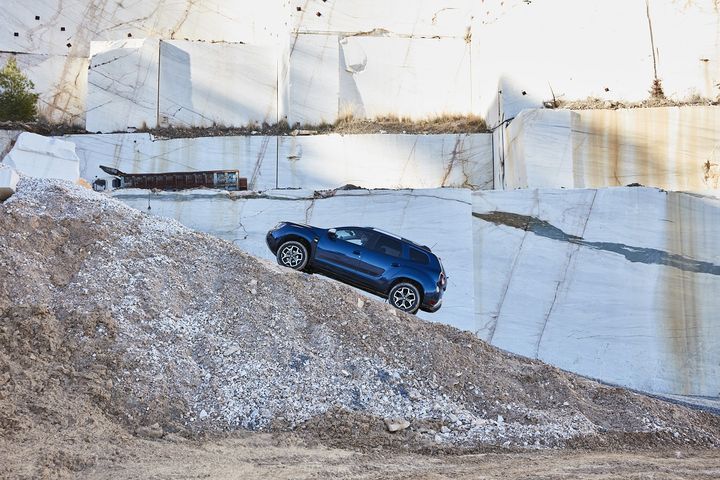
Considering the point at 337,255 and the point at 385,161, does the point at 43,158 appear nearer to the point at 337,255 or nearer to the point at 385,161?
the point at 337,255

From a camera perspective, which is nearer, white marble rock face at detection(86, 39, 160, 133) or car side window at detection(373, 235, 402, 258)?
car side window at detection(373, 235, 402, 258)

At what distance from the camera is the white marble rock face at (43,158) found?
1625cm

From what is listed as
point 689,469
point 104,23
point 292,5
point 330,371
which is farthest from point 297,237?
point 104,23

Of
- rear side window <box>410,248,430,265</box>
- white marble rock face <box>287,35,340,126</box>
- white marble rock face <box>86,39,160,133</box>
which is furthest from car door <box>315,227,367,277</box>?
white marble rock face <box>86,39,160,133</box>

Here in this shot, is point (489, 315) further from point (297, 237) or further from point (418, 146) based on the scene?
point (418, 146)

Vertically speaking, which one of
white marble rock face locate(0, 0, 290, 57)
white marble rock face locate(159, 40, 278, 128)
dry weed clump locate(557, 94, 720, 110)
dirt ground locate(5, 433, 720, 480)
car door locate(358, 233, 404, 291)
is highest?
white marble rock face locate(0, 0, 290, 57)

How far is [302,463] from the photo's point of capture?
7672mm

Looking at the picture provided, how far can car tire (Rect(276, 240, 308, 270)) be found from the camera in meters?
13.1

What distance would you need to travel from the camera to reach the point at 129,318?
984 centimetres

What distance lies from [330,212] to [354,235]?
307 cm

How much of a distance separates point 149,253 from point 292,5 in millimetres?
12232

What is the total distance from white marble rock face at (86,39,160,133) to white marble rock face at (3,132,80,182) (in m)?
4.34

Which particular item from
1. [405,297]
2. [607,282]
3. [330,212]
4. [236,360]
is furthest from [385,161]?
[236,360]

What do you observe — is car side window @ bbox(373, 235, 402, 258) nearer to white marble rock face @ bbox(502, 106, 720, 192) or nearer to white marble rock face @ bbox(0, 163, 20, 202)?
white marble rock face @ bbox(0, 163, 20, 202)
